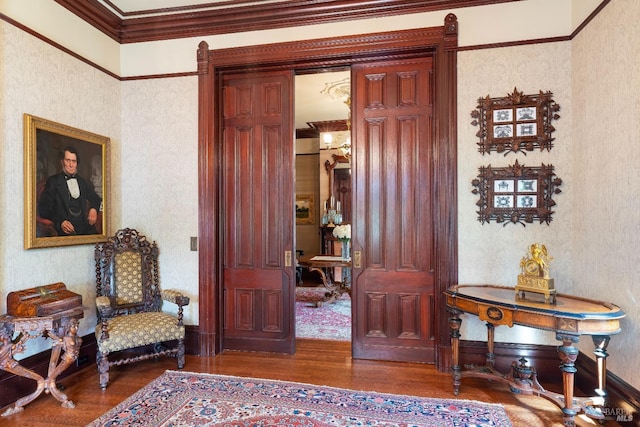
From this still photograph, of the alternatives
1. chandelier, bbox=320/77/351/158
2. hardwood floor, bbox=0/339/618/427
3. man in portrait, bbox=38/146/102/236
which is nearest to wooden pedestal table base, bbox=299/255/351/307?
chandelier, bbox=320/77/351/158

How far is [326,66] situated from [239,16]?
1.02 metres

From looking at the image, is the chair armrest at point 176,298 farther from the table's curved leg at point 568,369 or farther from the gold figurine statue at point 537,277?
the table's curved leg at point 568,369

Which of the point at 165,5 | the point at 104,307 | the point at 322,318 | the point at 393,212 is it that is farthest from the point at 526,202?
the point at 165,5

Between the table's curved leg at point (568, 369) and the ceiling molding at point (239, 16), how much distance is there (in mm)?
2883

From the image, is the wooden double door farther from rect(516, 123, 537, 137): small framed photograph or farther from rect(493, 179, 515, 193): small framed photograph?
rect(516, 123, 537, 137): small framed photograph

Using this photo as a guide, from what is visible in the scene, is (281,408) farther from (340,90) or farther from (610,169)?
(340,90)

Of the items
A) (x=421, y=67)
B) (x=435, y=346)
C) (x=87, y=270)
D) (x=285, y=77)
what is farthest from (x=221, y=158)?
(x=435, y=346)

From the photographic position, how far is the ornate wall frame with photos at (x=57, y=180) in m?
2.93

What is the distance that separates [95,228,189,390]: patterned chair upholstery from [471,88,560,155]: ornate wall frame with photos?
3171mm

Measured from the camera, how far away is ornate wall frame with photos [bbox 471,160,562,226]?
10.1 feet

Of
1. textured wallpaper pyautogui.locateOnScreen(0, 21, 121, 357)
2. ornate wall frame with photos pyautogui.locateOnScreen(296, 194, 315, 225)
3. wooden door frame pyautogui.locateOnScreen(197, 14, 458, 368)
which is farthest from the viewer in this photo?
ornate wall frame with photos pyautogui.locateOnScreen(296, 194, 315, 225)

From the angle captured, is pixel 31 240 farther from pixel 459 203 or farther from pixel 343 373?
pixel 459 203

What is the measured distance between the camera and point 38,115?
3.03 meters

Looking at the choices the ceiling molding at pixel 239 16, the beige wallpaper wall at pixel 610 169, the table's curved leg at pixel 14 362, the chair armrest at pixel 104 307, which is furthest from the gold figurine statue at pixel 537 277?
the table's curved leg at pixel 14 362
